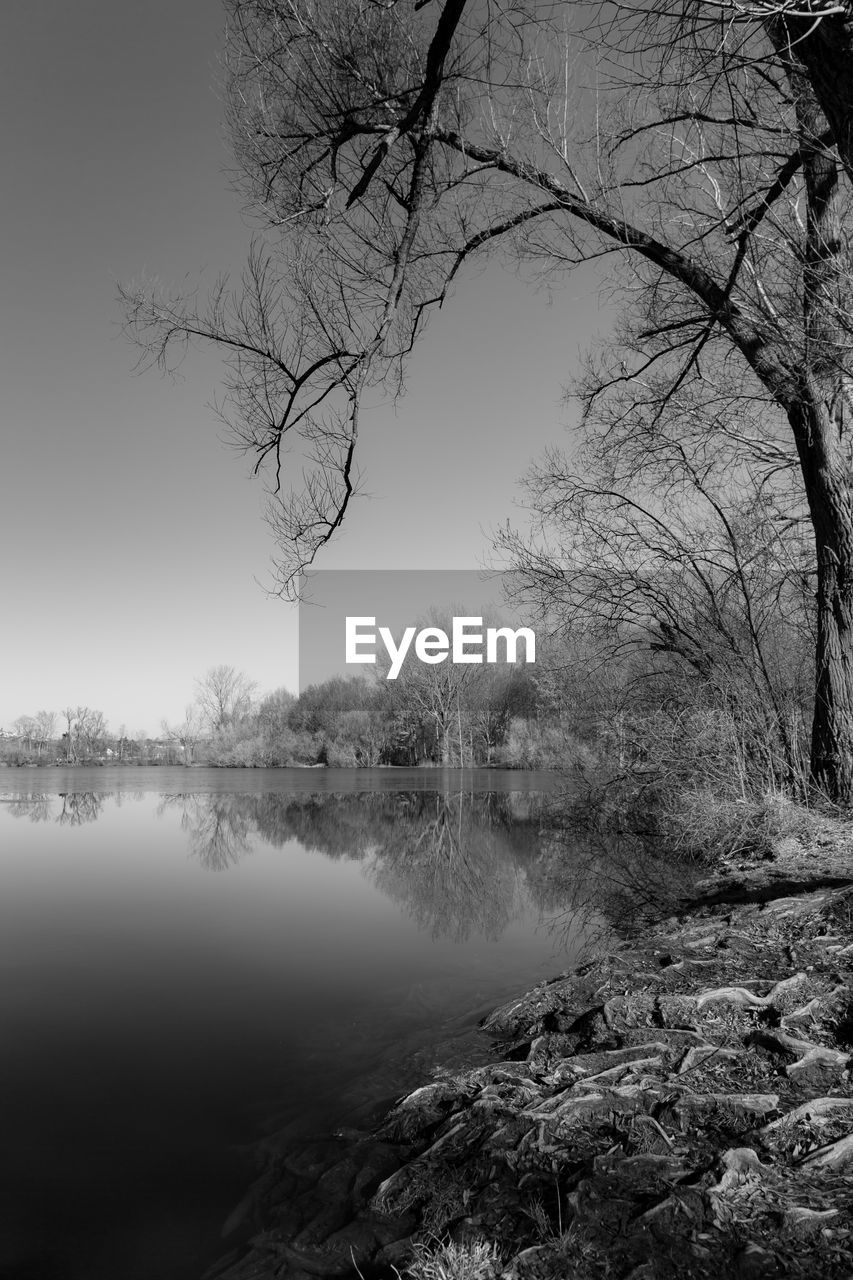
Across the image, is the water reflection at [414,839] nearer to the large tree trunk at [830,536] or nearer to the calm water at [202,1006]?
the calm water at [202,1006]

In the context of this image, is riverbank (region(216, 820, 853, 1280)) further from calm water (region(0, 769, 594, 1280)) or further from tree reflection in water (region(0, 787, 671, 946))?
tree reflection in water (region(0, 787, 671, 946))

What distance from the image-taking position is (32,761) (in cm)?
5453

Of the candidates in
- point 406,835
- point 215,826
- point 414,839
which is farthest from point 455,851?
point 215,826

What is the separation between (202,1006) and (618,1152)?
3.17 m

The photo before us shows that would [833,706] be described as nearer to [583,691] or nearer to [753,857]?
[753,857]

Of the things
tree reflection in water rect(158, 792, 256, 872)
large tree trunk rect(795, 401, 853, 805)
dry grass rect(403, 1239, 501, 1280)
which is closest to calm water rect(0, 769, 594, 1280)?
tree reflection in water rect(158, 792, 256, 872)

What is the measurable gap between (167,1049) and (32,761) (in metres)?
57.6

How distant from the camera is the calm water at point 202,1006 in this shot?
264cm

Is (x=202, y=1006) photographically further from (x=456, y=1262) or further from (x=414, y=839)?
(x=414, y=839)

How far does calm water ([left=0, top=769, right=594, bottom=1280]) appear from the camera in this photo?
264 centimetres

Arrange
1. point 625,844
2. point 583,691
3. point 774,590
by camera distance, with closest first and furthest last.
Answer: point 774,590 → point 625,844 → point 583,691

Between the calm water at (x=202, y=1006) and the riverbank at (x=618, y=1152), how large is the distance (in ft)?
1.23

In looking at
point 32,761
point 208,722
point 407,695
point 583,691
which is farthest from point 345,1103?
point 208,722

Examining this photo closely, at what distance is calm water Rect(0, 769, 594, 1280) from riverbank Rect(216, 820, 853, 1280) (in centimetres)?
38
